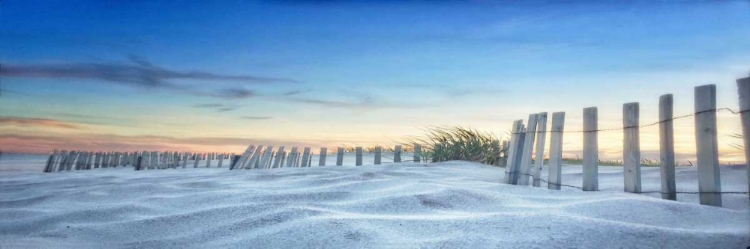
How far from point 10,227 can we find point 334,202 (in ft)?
8.24

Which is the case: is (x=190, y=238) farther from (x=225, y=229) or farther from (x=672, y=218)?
(x=672, y=218)

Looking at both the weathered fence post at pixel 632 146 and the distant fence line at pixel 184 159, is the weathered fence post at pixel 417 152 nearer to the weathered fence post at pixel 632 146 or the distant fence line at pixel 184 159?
the distant fence line at pixel 184 159

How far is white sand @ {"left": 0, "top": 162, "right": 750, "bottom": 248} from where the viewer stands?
2590 mm

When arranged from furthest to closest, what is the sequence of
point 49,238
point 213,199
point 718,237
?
1. point 213,199
2. point 49,238
3. point 718,237

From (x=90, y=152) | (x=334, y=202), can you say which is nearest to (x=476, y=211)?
(x=334, y=202)

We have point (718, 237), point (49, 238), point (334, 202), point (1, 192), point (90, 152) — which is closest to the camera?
point (718, 237)

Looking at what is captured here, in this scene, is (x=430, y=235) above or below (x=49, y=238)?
above

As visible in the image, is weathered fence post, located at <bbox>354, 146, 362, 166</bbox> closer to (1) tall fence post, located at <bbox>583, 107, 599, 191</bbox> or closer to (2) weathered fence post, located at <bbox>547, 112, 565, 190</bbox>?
(2) weathered fence post, located at <bbox>547, 112, 565, 190</bbox>

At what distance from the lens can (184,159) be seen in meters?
14.1

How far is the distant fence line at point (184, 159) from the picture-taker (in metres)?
10.3

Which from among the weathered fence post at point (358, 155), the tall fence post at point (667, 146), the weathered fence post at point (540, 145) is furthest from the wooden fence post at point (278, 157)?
the tall fence post at point (667, 146)

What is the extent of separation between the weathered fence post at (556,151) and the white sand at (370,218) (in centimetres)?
43

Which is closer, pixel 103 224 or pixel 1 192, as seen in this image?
pixel 103 224

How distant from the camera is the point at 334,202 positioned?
4.21 metres
